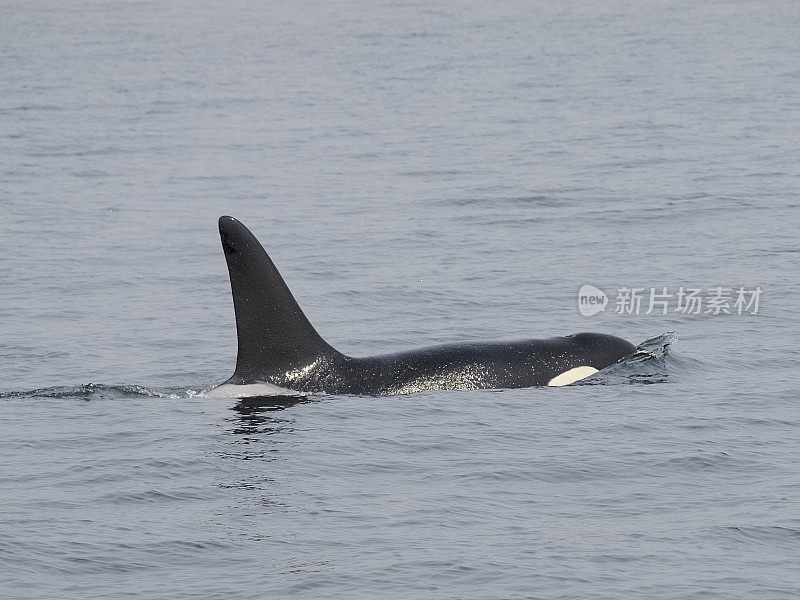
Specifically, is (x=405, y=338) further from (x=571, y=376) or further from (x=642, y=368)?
(x=642, y=368)

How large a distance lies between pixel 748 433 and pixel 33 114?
112 ft

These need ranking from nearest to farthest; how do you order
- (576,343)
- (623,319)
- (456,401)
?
(456,401)
(576,343)
(623,319)

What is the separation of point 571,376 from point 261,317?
2.93 m

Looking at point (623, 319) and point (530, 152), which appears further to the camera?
point (530, 152)

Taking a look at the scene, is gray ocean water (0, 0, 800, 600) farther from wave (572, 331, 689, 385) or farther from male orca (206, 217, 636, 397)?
male orca (206, 217, 636, 397)

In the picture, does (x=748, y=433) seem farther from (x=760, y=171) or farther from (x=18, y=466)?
(x=760, y=171)

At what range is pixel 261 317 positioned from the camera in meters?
13.3

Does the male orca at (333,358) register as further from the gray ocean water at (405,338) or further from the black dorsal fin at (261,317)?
the gray ocean water at (405,338)

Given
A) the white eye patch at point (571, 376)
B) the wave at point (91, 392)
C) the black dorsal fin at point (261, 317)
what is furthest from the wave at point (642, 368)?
the wave at point (91, 392)

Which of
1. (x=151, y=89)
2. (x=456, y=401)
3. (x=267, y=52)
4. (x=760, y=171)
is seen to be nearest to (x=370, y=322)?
(x=456, y=401)

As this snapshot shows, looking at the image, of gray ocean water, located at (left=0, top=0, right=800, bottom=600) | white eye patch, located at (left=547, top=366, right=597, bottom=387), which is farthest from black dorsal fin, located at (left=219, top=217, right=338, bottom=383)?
white eye patch, located at (left=547, top=366, right=597, bottom=387)

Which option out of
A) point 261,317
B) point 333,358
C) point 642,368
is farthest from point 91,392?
point 642,368

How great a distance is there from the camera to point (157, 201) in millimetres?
27406

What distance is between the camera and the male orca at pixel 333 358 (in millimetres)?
13211
